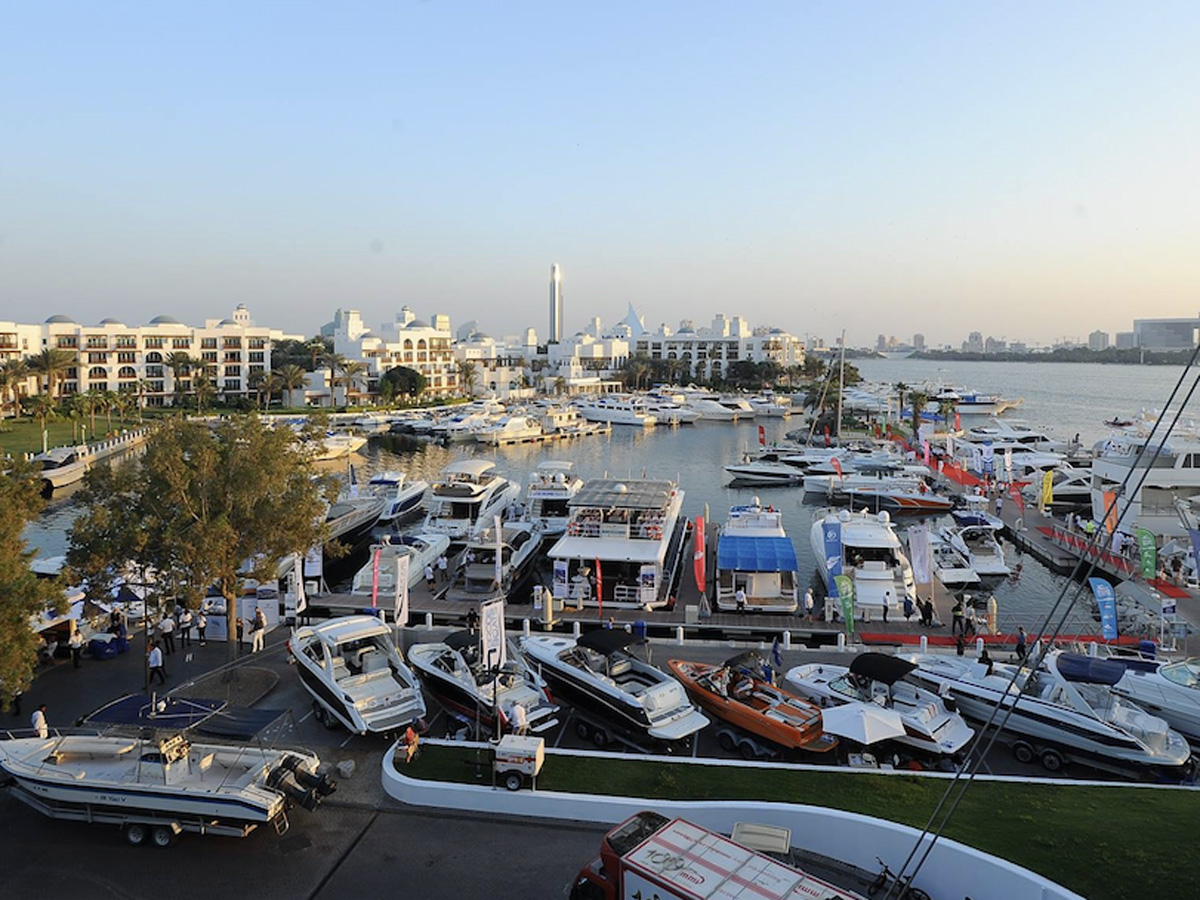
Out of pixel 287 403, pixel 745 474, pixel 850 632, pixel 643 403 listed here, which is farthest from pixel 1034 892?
pixel 287 403

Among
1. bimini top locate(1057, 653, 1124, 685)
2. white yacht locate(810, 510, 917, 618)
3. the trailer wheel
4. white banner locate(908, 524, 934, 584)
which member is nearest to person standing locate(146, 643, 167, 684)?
the trailer wheel

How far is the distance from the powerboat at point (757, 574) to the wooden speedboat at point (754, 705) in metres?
8.83

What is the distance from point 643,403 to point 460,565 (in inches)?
2883

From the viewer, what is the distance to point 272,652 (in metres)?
19.4

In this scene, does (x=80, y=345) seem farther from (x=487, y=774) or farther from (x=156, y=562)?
(x=487, y=774)

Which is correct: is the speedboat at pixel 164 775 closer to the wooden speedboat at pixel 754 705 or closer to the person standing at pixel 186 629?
the wooden speedboat at pixel 754 705

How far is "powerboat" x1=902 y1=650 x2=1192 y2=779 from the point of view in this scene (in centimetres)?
1399

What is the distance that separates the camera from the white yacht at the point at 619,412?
9619 cm

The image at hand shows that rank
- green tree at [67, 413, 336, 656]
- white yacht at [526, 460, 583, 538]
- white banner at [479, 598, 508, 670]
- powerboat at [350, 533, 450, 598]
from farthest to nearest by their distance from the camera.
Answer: white yacht at [526, 460, 583, 538], powerboat at [350, 533, 450, 598], green tree at [67, 413, 336, 656], white banner at [479, 598, 508, 670]

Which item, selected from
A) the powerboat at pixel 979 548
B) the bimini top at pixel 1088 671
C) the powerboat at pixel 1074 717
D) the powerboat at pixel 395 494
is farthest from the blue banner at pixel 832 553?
the powerboat at pixel 395 494

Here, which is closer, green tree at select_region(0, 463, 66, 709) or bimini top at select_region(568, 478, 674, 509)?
green tree at select_region(0, 463, 66, 709)

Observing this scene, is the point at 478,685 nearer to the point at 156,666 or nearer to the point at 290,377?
the point at 156,666

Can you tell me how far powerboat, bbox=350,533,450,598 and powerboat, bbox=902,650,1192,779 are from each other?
15.0 meters

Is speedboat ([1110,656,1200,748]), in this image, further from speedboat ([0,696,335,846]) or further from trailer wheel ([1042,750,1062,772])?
speedboat ([0,696,335,846])
